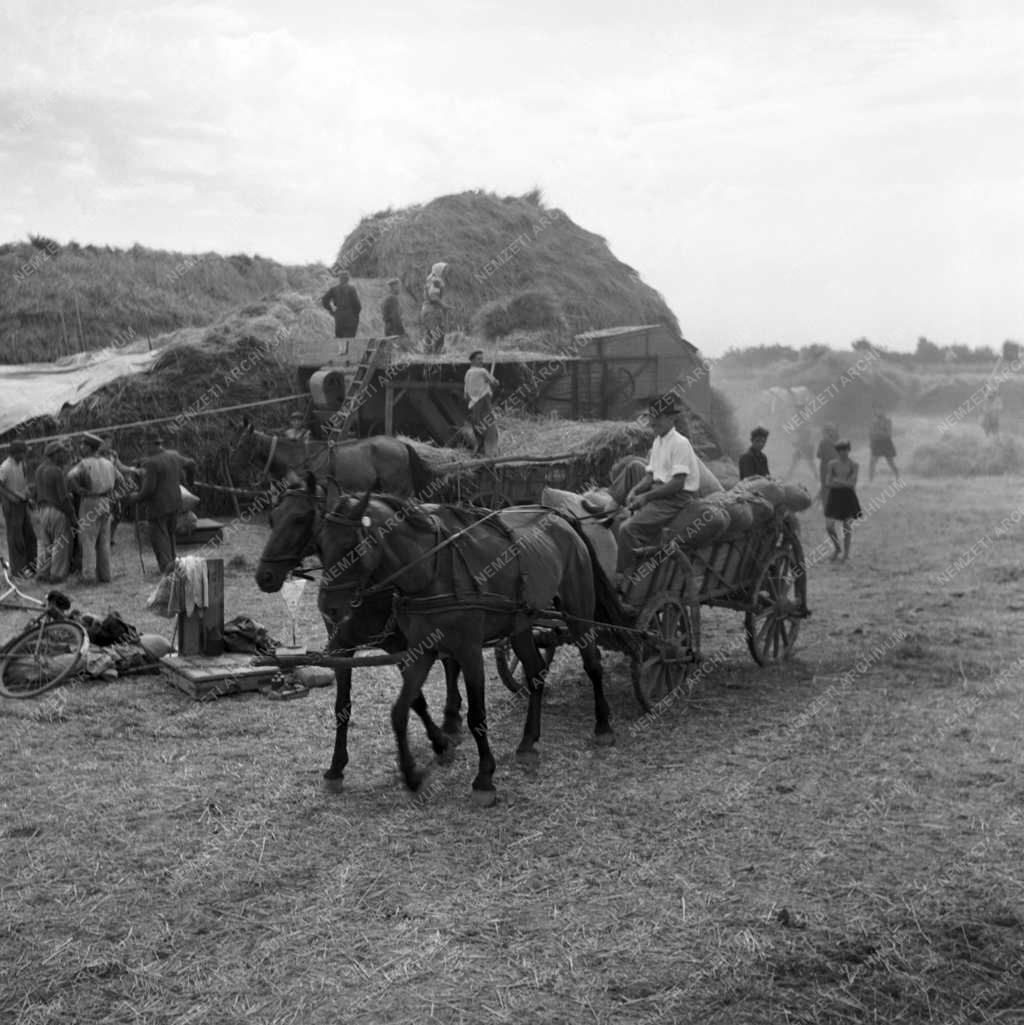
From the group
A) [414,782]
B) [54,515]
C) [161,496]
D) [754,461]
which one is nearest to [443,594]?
[414,782]

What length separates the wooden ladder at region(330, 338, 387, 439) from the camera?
16.0 m

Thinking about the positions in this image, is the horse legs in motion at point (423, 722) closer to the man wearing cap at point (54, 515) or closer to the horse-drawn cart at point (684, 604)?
the horse-drawn cart at point (684, 604)

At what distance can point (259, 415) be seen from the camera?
17828 mm

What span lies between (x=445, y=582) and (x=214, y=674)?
→ 3116 millimetres

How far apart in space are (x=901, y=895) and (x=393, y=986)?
2.40 metres

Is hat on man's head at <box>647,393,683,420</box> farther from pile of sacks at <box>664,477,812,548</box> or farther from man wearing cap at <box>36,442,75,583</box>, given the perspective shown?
man wearing cap at <box>36,442,75,583</box>

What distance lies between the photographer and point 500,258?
23.2 m

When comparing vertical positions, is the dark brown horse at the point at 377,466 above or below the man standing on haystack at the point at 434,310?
below

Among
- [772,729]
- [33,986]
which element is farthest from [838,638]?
[33,986]

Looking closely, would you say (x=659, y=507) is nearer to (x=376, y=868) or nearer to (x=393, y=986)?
(x=376, y=868)

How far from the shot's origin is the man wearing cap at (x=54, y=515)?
13727 millimetres

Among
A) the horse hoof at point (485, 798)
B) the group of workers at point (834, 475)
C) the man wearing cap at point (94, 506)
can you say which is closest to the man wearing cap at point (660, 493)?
the horse hoof at point (485, 798)

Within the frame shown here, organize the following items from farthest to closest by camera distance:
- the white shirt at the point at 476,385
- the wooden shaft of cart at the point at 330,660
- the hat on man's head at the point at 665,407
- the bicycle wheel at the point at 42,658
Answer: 1. the white shirt at the point at 476,385
2. the bicycle wheel at the point at 42,658
3. the hat on man's head at the point at 665,407
4. the wooden shaft of cart at the point at 330,660

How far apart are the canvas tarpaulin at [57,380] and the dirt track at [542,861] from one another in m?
9.79
